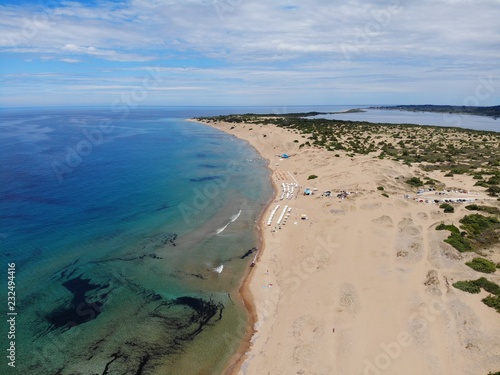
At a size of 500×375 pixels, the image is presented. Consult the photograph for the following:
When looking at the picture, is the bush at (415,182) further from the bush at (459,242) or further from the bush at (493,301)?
the bush at (493,301)

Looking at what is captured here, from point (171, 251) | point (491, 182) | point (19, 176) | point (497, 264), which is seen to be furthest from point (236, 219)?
point (19, 176)

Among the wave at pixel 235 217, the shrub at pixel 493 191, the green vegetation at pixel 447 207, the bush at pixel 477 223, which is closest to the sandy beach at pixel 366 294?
the green vegetation at pixel 447 207

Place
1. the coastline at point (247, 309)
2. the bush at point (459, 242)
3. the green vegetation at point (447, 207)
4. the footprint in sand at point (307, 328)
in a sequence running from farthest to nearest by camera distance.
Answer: the green vegetation at point (447, 207)
the bush at point (459, 242)
the footprint in sand at point (307, 328)
the coastline at point (247, 309)

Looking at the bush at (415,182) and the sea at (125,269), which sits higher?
the bush at (415,182)

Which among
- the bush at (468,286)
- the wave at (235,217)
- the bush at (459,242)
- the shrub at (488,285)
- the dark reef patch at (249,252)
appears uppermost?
the bush at (459,242)

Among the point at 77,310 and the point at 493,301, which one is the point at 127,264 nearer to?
the point at 77,310

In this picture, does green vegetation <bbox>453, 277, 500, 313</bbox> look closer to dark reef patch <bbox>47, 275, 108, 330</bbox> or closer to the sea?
the sea
